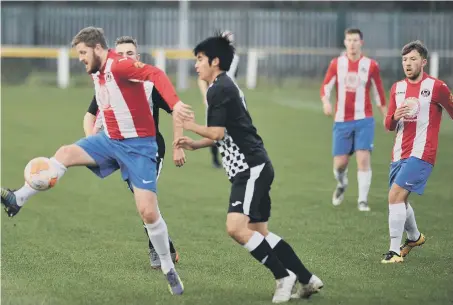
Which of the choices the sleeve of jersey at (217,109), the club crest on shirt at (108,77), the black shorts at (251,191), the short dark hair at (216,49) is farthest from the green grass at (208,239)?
the short dark hair at (216,49)

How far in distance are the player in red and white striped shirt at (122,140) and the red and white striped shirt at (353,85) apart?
5.25 meters

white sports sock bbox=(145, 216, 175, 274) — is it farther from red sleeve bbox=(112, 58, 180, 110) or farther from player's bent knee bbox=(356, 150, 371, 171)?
player's bent knee bbox=(356, 150, 371, 171)

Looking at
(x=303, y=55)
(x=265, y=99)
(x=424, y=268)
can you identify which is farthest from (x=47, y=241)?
(x=303, y=55)

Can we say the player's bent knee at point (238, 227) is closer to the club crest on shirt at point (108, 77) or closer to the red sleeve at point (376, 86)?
the club crest on shirt at point (108, 77)

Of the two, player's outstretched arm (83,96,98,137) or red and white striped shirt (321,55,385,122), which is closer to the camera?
player's outstretched arm (83,96,98,137)

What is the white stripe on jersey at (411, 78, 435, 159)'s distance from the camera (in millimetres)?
9797

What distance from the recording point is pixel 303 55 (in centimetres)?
3769

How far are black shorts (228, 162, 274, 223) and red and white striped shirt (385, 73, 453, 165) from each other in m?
2.04

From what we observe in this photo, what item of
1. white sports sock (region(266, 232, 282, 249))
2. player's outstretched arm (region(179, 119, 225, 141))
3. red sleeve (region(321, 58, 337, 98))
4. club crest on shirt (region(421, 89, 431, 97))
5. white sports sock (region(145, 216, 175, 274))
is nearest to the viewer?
player's outstretched arm (region(179, 119, 225, 141))

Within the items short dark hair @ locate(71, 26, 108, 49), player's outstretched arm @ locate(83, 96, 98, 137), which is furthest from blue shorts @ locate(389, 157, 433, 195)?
short dark hair @ locate(71, 26, 108, 49)

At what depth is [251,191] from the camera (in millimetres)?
8078

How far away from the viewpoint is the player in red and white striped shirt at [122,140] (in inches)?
330

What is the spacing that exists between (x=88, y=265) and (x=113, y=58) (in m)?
2.11

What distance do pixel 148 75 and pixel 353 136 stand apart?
577 cm
